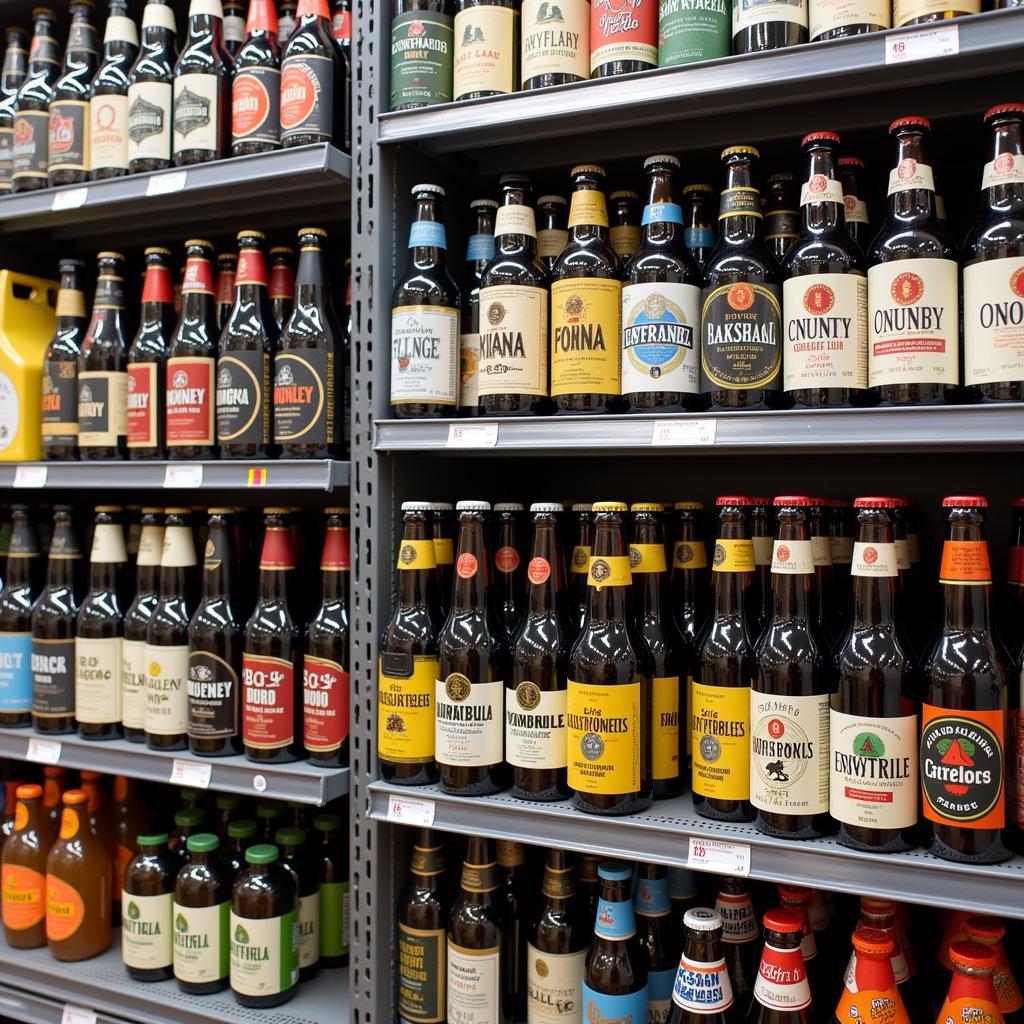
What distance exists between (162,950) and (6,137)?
165 centimetres

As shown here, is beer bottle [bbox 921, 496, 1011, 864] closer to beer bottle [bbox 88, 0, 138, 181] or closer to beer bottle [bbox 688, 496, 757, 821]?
beer bottle [bbox 688, 496, 757, 821]

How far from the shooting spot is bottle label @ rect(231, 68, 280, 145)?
5.39 ft

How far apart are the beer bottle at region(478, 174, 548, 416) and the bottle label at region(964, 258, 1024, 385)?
23.3 inches

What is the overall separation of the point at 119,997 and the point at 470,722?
2.88ft

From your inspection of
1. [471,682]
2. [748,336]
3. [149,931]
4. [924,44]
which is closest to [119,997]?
[149,931]

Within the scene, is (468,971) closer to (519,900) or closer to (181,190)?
(519,900)

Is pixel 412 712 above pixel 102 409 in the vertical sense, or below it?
below

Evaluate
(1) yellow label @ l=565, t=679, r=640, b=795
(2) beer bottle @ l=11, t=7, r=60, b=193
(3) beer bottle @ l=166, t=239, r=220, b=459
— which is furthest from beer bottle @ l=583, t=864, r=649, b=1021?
(2) beer bottle @ l=11, t=7, r=60, b=193

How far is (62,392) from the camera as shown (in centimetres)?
187

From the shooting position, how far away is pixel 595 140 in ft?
5.26

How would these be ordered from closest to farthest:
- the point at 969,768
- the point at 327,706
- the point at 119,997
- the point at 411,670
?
the point at 969,768
the point at 411,670
the point at 327,706
the point at 119,997

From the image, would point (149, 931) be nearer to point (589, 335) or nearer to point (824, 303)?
point (589, 335)

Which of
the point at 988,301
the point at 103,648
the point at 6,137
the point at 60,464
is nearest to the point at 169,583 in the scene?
the point at 103,648

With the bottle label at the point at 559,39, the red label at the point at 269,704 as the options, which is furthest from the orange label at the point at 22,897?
the bottle label at the point at 559,39
